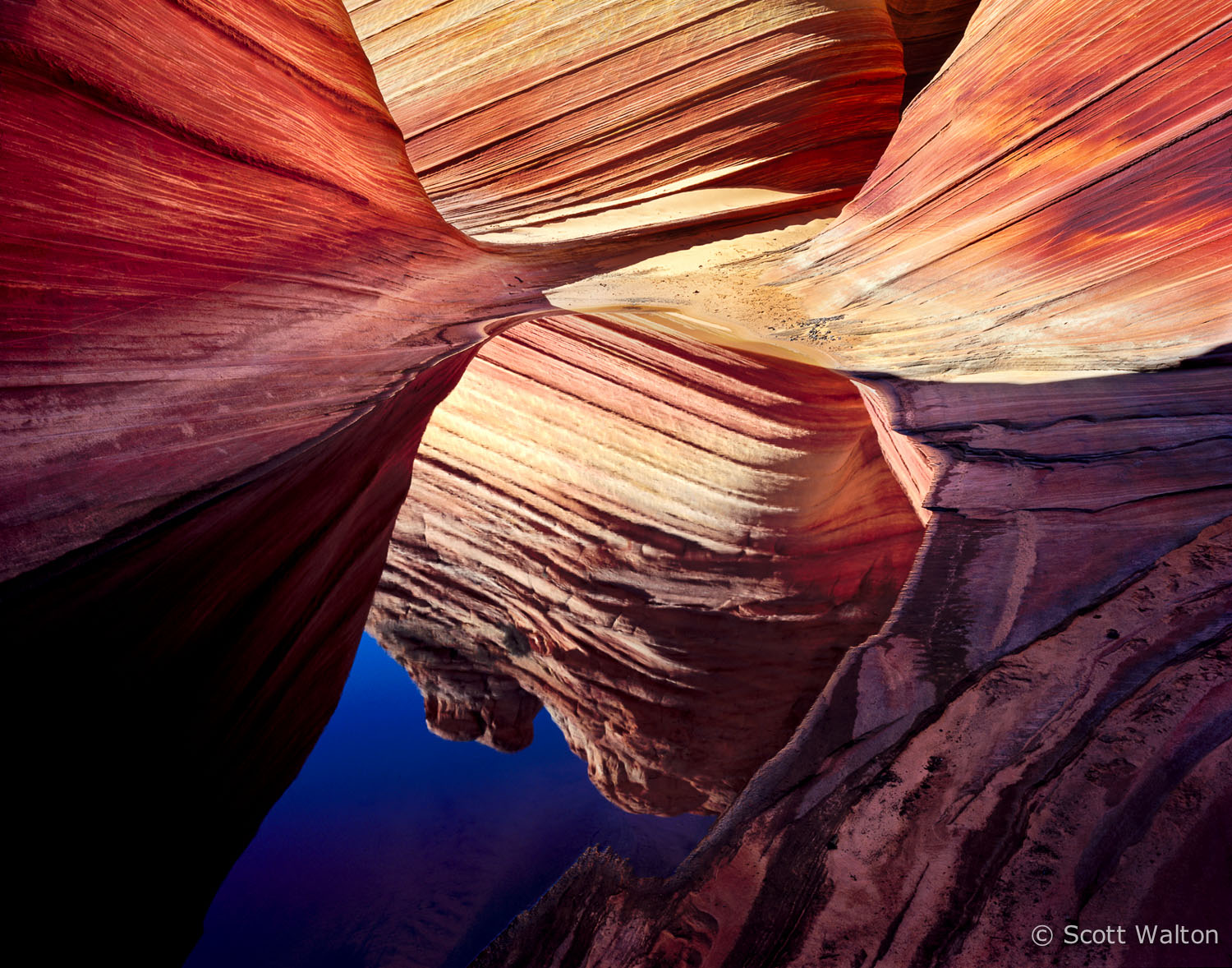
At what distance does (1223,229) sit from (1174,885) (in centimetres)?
125

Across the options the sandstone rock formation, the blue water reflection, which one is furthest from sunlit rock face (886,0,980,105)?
the blue water reflection

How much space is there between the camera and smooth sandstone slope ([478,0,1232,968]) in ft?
2.05

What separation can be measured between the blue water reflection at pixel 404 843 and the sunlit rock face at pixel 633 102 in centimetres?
156

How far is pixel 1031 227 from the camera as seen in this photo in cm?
144

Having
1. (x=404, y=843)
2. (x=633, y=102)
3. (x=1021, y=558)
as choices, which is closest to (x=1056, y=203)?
(x=1021, y=558)

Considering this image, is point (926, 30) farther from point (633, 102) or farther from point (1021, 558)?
point (1021, 558)

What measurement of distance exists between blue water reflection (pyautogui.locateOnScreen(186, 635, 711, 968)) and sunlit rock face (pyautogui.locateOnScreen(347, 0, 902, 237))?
5.10 ft

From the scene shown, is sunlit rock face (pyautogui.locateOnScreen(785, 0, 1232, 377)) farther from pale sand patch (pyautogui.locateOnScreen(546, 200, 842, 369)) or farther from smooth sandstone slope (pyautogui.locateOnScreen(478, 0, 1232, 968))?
pale sand patch (pyautogui.locateOnScreen(546, 200, 842, 369))

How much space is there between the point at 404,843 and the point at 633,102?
6.60 feet

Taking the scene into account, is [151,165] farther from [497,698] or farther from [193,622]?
[497,698]

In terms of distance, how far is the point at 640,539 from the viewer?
215cm

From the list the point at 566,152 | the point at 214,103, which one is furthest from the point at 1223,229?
the point at 214,103

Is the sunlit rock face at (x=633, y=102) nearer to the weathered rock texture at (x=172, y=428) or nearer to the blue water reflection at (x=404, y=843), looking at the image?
the weathered rock texture at (x=172, y=428)

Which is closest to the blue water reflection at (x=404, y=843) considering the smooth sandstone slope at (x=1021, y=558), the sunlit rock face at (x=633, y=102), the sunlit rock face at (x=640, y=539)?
the sunlit rock face at (x=640, y=539)
